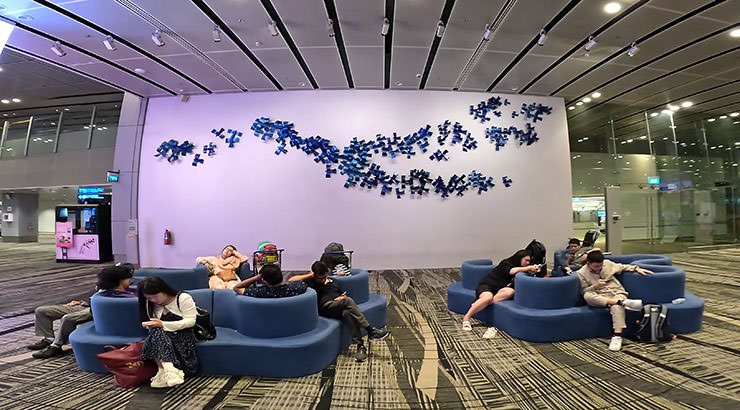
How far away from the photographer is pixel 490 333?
3.83m

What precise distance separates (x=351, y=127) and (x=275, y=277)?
5.91 meters

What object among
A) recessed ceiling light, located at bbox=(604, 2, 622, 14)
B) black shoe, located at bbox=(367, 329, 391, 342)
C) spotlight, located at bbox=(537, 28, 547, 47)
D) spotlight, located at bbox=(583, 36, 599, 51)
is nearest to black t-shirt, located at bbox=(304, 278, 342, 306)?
black shoe, located at bbox=(367, 329, 391, 342)

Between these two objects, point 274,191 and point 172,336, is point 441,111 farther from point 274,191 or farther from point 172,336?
point 172,336

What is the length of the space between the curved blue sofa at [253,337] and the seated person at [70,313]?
0.14 m

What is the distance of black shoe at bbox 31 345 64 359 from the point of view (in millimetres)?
3396

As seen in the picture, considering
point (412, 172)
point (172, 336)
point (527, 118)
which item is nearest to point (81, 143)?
point (412, 172)

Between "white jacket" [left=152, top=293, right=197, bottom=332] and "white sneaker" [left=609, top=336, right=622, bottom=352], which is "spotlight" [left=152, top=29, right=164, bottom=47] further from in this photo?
"white sneaker" [left=609, top=336, right=622, bottom=352]

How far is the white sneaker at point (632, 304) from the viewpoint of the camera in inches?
140

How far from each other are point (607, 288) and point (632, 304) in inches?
11.6

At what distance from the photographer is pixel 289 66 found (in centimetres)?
714

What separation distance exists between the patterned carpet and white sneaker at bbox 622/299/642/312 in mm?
371

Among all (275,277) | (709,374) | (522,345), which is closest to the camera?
(709,374)

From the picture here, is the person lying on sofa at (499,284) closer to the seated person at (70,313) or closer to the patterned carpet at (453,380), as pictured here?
the patterned carpet at (453,380)

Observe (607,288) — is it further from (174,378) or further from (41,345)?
(41,345)
